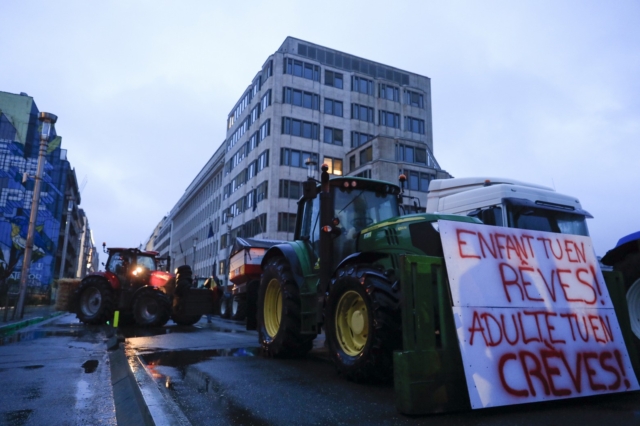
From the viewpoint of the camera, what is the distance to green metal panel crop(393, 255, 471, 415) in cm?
403

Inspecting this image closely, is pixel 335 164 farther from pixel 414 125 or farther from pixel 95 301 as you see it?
pixel 95 301

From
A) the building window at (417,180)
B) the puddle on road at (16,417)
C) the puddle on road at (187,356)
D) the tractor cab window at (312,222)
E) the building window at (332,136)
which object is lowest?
the puddle on road at (16,417)

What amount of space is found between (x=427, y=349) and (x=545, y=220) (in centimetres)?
718

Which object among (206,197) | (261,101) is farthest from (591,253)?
(206,197)

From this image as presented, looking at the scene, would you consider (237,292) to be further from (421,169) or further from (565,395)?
(421,169)

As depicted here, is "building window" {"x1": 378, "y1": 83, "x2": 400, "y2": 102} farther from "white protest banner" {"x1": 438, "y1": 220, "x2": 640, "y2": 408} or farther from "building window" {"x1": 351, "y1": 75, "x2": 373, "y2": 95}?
"white protest banner" {"x1": 438, "y1": 220, "x2": 640, "y2": 408}

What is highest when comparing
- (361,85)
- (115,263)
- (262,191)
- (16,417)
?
(361,85)

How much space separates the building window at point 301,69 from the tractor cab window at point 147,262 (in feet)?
117

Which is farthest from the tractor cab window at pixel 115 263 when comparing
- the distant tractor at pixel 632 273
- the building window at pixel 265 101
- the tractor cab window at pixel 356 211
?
the building window at pixel 265 101

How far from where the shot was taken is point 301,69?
5016cm

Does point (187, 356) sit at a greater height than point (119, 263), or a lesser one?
lesser

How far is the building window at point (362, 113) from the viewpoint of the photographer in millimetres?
51791

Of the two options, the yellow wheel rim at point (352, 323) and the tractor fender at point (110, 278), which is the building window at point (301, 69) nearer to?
the tractor fender at point (110, 278)

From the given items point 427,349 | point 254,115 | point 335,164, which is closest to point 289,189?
point 335,164
